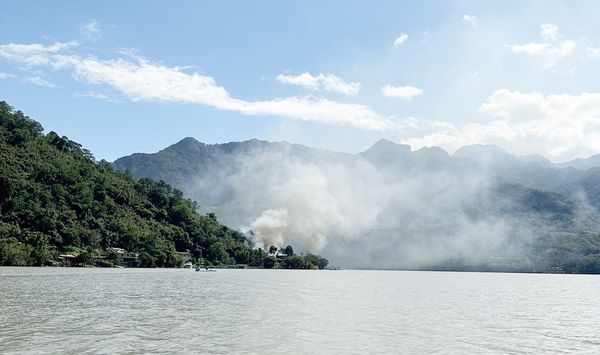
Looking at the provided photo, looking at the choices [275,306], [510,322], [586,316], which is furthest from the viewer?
[586,316]

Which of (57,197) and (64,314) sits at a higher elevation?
(57,197)

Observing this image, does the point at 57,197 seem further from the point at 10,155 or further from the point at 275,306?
the point at 275,306

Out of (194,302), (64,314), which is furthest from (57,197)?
(64,314)

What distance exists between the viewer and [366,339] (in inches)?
1505

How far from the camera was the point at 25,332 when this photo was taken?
3416 centimetres

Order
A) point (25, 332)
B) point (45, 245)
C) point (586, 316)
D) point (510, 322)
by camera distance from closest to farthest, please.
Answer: point (25, 332) < point (510, 322) < point (586, 316) < point (45, 245)

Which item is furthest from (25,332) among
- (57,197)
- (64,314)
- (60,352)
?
(57,197)

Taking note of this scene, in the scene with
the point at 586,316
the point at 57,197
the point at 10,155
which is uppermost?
the point at 10,155

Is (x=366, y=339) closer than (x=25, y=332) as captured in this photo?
No

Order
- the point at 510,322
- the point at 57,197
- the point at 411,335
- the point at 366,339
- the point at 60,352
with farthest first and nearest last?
the point at 57,197
the point at 510,322
the point at 411,335
the point at 366,339
the point at 60,352

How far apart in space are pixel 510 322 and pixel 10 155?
184 m

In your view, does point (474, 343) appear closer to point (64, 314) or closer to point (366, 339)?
point (366, 339)

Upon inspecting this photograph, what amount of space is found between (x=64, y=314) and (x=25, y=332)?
10.4 meters

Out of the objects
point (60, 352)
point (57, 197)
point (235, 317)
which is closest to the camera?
point (60, 352)
